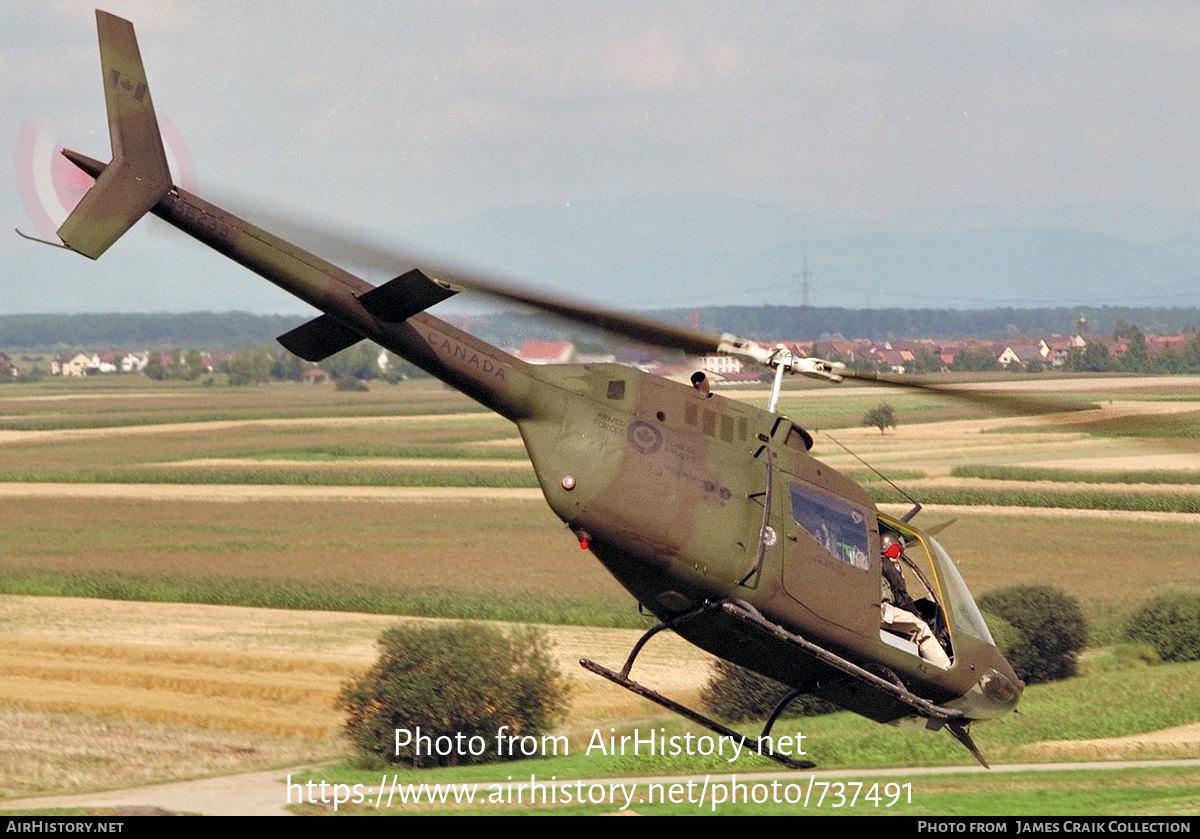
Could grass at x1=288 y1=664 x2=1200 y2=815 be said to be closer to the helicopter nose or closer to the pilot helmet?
the helicopter nose

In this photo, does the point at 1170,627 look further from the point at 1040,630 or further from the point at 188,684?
the point at 188,684

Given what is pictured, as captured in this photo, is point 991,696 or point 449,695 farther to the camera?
point 449,695

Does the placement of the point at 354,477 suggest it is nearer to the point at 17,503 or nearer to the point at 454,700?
the point at 17,503

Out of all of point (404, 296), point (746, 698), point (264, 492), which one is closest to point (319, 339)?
point (404, 296)

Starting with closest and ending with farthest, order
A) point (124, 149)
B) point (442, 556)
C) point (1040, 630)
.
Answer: point (124, 149)
point (1040, 630)
point (442, 556)

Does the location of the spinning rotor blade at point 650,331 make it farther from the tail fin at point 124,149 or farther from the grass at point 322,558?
the grass at point 322,558

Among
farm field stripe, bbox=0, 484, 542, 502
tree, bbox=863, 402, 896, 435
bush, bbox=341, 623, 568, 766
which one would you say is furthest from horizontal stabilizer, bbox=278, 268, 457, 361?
tree, bbox=863, 402, 896, 435

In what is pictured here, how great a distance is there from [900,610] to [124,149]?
30.4 feet

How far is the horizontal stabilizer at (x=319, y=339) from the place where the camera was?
619 inches

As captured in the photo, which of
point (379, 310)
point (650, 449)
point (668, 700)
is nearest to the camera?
point (379, 310)

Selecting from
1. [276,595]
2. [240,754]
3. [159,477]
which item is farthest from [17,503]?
[240,754]

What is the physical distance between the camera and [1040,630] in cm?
3444

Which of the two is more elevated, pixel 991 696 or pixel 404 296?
pixel 404 296

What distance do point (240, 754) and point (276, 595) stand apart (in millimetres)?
16082
